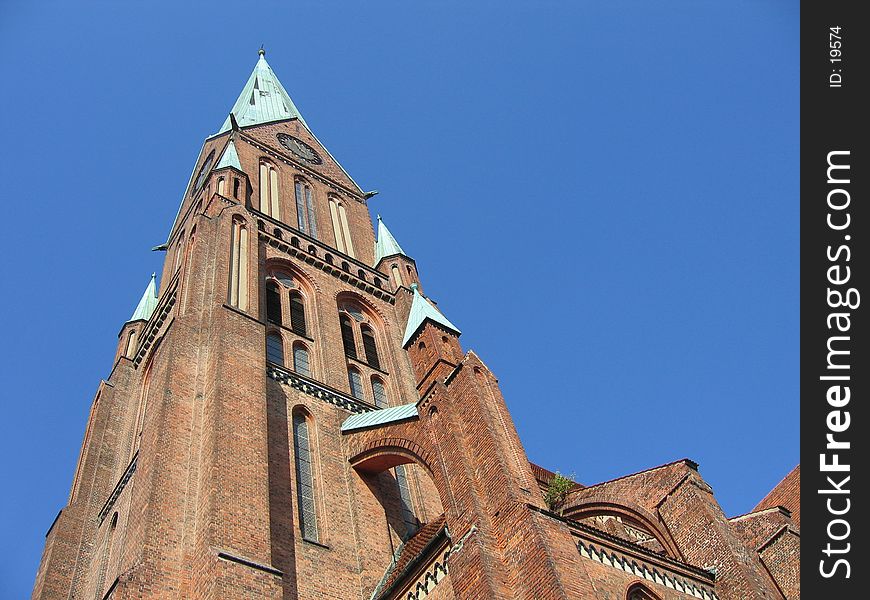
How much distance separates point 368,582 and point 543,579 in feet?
18.3

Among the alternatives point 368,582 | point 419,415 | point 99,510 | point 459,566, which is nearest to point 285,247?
point 99,510

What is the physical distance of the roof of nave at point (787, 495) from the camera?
22027 mm

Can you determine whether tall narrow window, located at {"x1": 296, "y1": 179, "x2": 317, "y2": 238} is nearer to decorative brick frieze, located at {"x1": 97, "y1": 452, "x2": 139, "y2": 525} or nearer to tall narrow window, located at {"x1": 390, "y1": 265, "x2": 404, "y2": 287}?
tall narrow window, located at {"x1": 390, "y1": 265, "x2": 404, "y2": 287}

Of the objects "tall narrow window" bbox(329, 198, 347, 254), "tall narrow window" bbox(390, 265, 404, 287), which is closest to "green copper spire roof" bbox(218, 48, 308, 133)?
"tall narrow window" bbox(329, 198, 347, 254)

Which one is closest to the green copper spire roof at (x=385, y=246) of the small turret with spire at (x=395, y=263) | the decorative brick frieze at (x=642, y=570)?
the small turret with spire at (x=395, y=263)

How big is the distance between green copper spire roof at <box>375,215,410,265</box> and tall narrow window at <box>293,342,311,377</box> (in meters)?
7.40

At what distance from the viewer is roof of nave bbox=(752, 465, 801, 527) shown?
22.0 m

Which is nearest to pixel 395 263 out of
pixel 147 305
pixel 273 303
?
pixel 273 303

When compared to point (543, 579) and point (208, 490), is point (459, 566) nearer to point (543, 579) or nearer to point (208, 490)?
point (543, 579)

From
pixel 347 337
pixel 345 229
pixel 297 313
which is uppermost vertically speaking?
pixel 345 229

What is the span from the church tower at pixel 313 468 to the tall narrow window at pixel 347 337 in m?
0.10

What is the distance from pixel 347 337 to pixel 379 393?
248 centimetres

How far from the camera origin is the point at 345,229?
104 ft

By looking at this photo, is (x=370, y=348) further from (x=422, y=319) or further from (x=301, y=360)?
(x=422, y=319)
